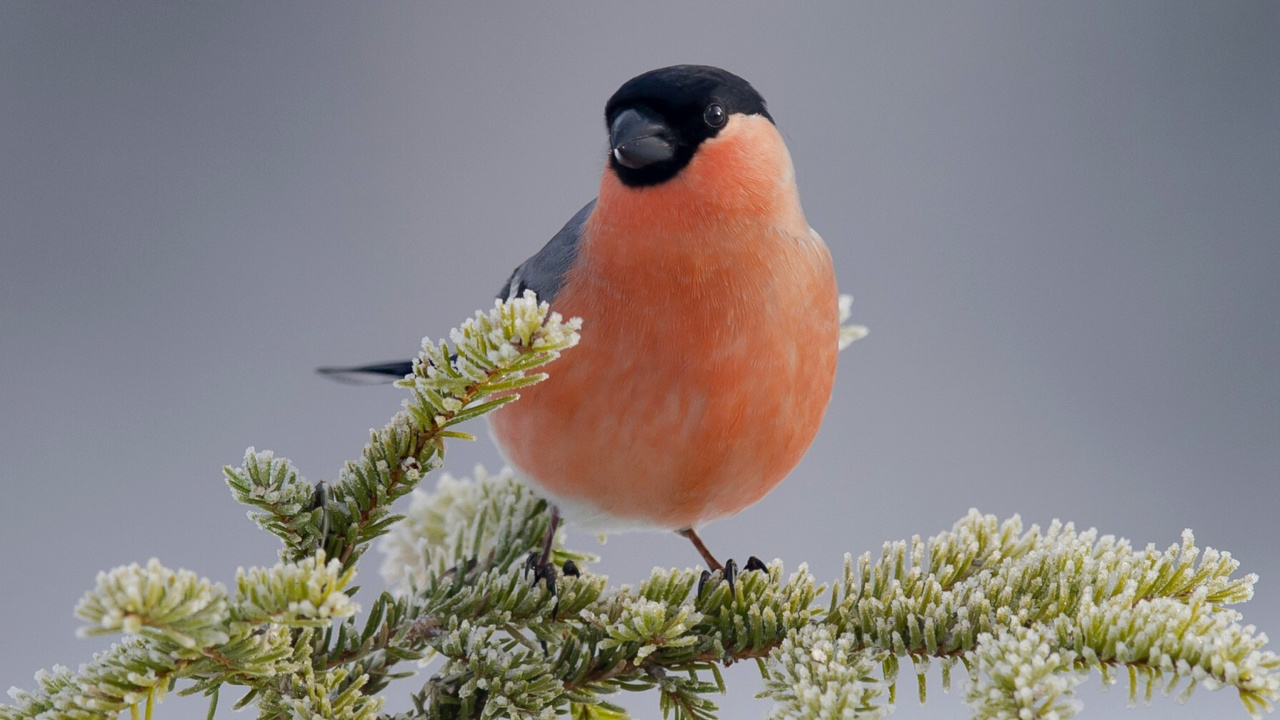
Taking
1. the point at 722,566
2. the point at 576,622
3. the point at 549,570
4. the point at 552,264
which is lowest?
the point at 576,622

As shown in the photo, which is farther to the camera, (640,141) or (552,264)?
(552,264)

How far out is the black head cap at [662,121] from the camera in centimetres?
109

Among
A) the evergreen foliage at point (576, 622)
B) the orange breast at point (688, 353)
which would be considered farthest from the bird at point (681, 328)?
the evergreen foliage at point (576, 622)

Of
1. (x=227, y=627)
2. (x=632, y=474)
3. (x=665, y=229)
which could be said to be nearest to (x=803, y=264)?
(x=665, y=229)

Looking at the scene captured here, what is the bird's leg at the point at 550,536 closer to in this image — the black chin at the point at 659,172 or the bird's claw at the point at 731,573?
the bird's claw at the point at 731,573

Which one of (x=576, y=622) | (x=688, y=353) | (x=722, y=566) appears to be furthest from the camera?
(x=722, y=566)

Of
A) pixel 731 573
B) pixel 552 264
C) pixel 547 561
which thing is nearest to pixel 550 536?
pixel 547 561

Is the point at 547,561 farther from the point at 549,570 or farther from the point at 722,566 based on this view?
the point at 722,566

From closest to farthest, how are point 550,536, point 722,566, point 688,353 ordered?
1. point 688,353
2. point 550,536
3. point 722,566

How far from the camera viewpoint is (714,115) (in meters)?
1.13

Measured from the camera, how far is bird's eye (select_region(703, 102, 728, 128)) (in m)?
1.12

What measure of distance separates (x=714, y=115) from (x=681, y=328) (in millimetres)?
257

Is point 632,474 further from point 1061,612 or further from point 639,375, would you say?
point 1061,612

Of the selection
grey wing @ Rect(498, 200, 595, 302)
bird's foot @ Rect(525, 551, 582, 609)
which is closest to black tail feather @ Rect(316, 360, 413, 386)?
grey wing @ Rect(498, 200, 595, 302)
